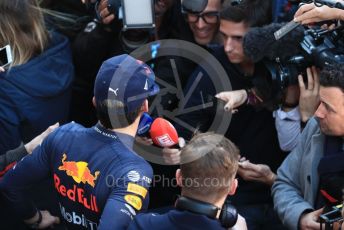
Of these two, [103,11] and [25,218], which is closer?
[25,218]

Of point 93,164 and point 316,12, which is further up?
point 316,12

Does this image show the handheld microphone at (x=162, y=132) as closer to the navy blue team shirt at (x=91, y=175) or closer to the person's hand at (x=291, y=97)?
the navy blue team shirt at (x=91, y=175)

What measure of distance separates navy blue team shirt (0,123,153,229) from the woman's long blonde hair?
852 millimetres

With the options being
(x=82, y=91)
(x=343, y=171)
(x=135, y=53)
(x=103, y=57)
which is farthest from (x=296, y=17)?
(x=82, y=91)

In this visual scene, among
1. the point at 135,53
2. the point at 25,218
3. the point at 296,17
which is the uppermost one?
the point at 296,17

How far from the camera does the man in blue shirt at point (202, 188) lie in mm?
1855

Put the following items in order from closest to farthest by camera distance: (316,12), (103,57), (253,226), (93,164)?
(93,164) < (316,12) < (253,226) < (103,57)

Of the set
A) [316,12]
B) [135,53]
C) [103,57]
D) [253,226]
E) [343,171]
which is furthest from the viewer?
[103,57]

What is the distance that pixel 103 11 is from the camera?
3.32m

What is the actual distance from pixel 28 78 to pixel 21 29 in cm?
25

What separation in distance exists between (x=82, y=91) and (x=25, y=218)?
1.27 metres

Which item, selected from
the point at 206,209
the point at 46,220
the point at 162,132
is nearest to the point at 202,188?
the point at 206,209

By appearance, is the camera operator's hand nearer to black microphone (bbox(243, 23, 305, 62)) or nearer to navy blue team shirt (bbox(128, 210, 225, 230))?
black microphone (bbox(243, 23, 305, 62))

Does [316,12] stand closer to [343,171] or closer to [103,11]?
[343,171]
